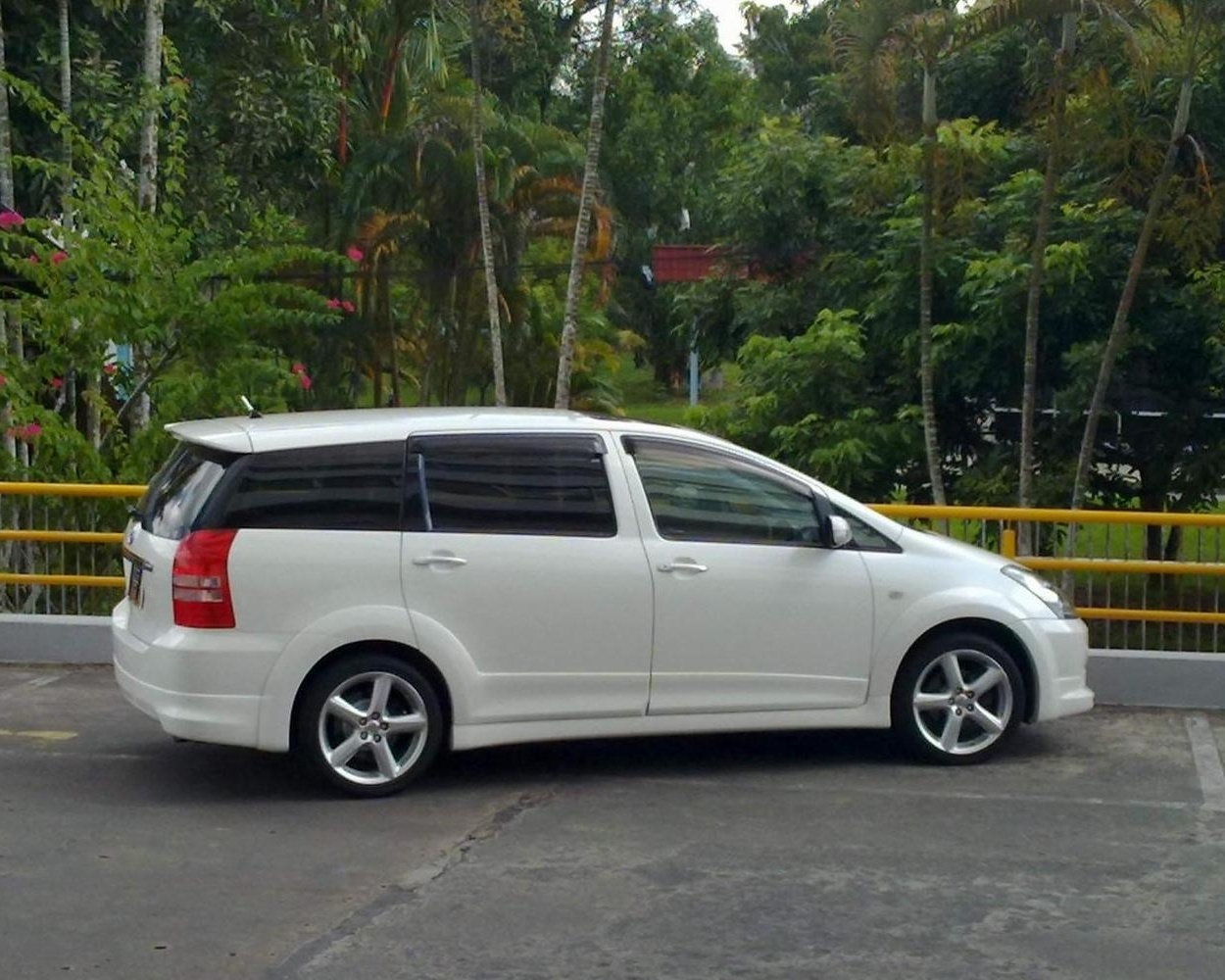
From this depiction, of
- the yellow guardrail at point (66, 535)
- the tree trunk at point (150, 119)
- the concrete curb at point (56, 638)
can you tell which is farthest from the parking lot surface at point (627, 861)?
the tree trunk at point (150, 119)

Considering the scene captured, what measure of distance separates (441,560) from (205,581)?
992 mm

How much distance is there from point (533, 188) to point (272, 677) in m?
22.2

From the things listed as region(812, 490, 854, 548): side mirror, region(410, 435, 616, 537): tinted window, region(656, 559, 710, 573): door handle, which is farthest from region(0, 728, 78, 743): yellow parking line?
region(812, 490, 854, 548): side mirror

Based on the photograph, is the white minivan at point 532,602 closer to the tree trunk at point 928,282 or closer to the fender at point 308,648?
the fender at point 308,648

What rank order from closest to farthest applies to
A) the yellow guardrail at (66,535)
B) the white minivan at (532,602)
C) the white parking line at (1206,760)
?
the white minivan at (532,602)
the white parking line at (1206,760)
the yellow guardrail at (66,535)

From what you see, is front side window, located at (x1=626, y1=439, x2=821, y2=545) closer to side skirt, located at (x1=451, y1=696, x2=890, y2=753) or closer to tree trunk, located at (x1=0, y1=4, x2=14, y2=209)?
side skirt, located at (x1=451, y1=696, x2=890, y2=753)

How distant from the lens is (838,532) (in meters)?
8.14

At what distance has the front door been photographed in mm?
8023

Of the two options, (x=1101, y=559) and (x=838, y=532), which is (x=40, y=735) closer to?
(x=838, y=532)

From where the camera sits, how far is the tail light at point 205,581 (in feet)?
24.4

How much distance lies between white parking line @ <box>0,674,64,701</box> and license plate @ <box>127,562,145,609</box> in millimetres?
2299

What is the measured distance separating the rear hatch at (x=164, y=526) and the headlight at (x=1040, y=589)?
3.67 meters

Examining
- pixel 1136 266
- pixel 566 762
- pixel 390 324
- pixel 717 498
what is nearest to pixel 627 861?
pixel 566 762

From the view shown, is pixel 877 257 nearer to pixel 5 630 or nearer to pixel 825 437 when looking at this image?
pixel 825 437
